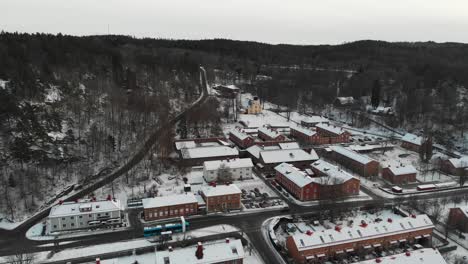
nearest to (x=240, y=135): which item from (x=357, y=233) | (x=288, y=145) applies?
(x=288, y=145)

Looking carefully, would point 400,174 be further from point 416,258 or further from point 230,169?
point 230,169

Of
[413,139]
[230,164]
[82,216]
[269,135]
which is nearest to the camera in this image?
[82,216]

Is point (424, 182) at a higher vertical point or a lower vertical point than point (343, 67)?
lower

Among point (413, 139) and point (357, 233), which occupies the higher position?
point (413, 139)

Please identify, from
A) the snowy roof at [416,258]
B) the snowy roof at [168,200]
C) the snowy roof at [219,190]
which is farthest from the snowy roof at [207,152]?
the snowy roof at [416,258]

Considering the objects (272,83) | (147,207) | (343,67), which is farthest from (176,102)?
(343,67)

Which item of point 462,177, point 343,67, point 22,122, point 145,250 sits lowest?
point 145,250

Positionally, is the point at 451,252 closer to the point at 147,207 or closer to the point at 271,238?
the point at 271,238
